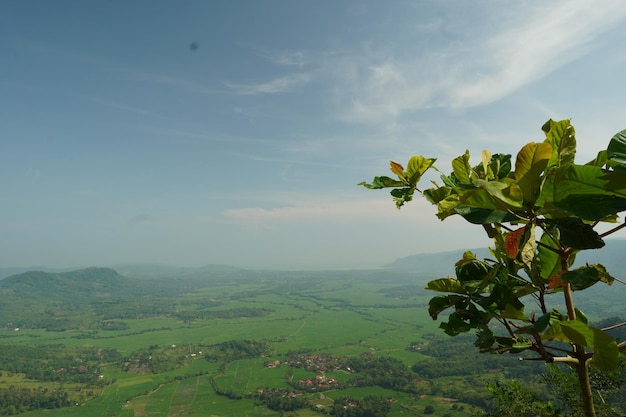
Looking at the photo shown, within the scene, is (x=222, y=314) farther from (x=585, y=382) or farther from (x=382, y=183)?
(x=585, y=382)

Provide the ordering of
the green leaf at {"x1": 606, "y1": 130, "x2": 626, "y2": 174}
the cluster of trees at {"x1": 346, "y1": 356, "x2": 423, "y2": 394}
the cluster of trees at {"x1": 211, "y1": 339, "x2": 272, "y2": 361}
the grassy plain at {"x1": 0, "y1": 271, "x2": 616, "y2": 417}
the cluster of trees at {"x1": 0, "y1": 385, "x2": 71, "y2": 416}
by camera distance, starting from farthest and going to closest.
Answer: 1. the cluster of trees at {"x1": 211, "y1": 339, "x2": 272, "y2": 361}
2. the cluster of trees at {"x1": 346, "y1": 356, "x2": 423, "y2": 394}
3. the cluster of trees at {"x1": 0, "y1": 385, "x2": 71, "y2": 416}
4. the grassy plain at {"x1": 0, "y1": 271, "x2": 616, "y2": 417}
5. the green leaf at {"x1": 606, "y1": 130, "x2": 626, "y2": 174}

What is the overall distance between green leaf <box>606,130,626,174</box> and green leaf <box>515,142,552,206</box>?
0.14 m

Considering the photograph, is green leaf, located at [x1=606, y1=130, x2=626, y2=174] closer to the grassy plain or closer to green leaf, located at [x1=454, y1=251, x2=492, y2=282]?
green leaf, located at [x1=454, y1=251, x2=492, y2=282]

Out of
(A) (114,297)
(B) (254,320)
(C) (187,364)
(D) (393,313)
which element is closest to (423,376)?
(C) (187,364)

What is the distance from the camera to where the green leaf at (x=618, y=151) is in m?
0.83

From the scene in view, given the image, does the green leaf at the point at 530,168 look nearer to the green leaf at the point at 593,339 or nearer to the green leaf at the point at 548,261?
the green leaf at the point at 593,339

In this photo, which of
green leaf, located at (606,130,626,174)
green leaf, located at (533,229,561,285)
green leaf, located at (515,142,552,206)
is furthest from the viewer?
green leaf, located at (533,229,561,285)

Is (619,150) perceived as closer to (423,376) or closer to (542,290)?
(542,290)

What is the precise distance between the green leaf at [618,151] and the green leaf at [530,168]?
138 mm

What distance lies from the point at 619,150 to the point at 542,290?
647 mm

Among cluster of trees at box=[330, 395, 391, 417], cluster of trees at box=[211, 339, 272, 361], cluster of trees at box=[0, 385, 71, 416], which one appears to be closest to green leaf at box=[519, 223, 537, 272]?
cluster of trees at box=[330, 395, 391, 417]

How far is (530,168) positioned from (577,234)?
24 cm

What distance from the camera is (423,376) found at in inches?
2415

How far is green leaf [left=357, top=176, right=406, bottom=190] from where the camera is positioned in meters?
1.67
